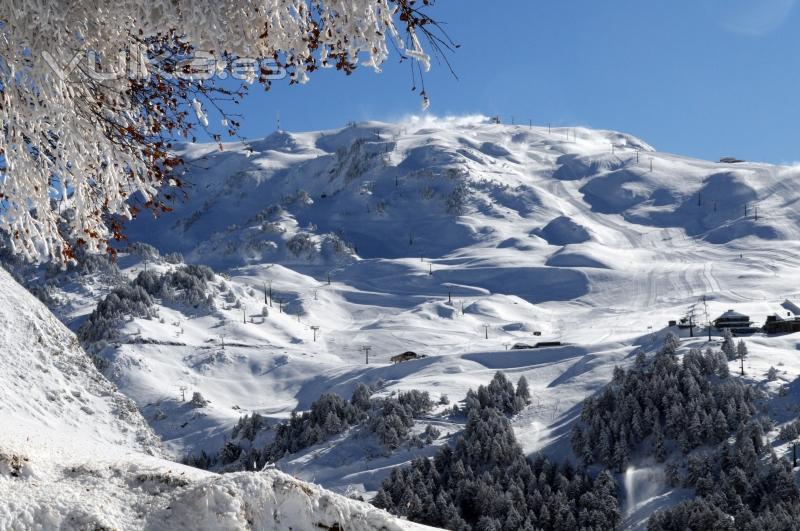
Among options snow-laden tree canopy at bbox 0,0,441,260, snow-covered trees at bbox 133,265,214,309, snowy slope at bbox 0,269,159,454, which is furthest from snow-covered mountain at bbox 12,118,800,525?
snow-laden tree canopy at bbox 0,0,441,260

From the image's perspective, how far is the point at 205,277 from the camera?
5891 inches

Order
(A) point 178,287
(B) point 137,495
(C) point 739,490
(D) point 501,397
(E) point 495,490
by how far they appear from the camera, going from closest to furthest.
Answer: (B) point 137,495 → (C) point 739,490 → (E) point 495,490 → (D) point 501,397 → (A) point 178,287

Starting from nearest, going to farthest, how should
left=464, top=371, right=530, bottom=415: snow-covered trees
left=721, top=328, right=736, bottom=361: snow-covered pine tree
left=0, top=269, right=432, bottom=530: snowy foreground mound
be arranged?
left=0, top=269, right=432, bottom=530: snowy foreground mound < left=721, top=328, right=736, bottom=361: snow-covered pine tree < left=464, top=371, right=530, bottom=415: snow-covered trees

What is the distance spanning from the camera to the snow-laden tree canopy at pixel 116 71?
6504 millimetres

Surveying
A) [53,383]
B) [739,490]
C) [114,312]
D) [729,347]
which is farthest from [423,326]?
[53,383]

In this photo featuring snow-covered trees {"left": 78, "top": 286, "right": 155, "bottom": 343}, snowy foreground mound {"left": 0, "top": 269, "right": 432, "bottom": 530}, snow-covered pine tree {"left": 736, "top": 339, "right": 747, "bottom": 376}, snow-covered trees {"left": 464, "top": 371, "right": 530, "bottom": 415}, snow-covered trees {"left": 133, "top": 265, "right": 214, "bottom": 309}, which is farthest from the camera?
snow-covered trees {"left": 133, "top": 265, "right": 214, "bottom": 309}

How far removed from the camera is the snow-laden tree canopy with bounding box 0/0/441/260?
650cm

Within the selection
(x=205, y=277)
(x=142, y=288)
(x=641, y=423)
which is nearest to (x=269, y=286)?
(x=205, y=277)

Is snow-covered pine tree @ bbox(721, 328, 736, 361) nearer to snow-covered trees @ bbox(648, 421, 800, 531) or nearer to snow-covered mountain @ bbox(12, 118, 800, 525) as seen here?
snow-covered mountain @ bbox(12, 118, 800, 525)

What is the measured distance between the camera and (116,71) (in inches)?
295

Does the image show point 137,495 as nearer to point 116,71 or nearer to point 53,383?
point 116,71

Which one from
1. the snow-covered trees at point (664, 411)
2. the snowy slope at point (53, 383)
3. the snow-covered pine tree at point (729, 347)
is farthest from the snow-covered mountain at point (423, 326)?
the snowy slope at point (53, 383)

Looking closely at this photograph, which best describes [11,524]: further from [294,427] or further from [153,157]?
[294,427]

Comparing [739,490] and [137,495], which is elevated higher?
[137,495]
